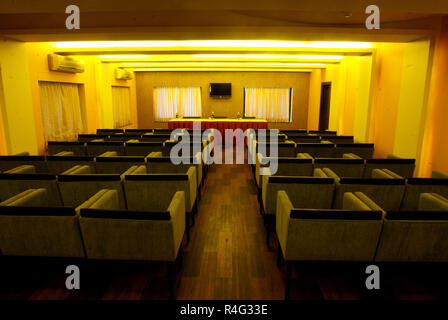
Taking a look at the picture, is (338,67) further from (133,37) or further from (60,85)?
(60,85)

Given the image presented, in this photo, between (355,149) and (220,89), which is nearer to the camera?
(355,149)

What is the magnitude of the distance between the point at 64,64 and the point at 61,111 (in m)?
1.31

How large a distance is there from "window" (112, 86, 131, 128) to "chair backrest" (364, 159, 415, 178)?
9530mm

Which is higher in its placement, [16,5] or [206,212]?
[16,5]

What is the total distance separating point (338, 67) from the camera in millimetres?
9805

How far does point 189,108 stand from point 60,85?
23.1 feet

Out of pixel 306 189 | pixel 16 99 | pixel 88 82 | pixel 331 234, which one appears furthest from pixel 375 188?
pixel 88 82

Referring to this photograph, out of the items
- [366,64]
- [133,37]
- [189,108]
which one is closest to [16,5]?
[133,37]

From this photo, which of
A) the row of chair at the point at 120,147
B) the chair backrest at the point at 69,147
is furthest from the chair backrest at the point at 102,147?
the chair backrest at the point at 69,147

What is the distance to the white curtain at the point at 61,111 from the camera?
738 cm

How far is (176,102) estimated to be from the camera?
565 inches

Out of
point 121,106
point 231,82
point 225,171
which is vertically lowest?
point 225,171

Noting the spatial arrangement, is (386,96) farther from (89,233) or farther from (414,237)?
(89,233)
